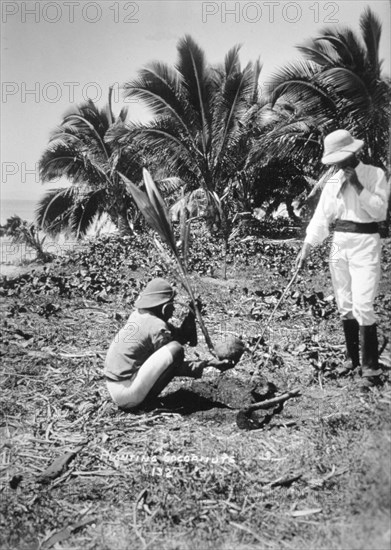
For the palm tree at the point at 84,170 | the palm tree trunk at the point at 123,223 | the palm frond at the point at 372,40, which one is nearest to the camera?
the palm frond at the point at 372,40

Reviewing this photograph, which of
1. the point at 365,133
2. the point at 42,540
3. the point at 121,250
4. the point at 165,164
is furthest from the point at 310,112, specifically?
the point at 42,540

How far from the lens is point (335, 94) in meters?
6.18

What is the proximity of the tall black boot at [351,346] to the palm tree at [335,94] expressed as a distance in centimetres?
154

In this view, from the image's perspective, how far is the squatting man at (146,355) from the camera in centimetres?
305

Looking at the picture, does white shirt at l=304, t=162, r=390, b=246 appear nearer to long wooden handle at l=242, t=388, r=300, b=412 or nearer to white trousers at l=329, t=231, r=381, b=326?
white trousers at l=329, t=231, r=381, b=326

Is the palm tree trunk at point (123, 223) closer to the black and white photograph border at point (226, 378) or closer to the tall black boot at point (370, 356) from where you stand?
the black and white photograph border at point (226, 378)

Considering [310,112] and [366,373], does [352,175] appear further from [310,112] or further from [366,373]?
[310,112]

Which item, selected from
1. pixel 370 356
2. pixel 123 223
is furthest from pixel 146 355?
pixel 123 223

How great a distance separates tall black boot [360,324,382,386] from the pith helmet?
1.38 m

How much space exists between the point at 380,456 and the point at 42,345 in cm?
318

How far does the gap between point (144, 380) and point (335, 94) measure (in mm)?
4904

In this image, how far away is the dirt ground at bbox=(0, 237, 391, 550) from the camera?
6.82ft

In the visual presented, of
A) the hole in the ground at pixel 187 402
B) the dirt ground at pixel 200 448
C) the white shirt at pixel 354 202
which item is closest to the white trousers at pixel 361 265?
the white shirt at pixel 354 202

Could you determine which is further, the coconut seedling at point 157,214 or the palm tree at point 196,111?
the palm tree at point 196,111
